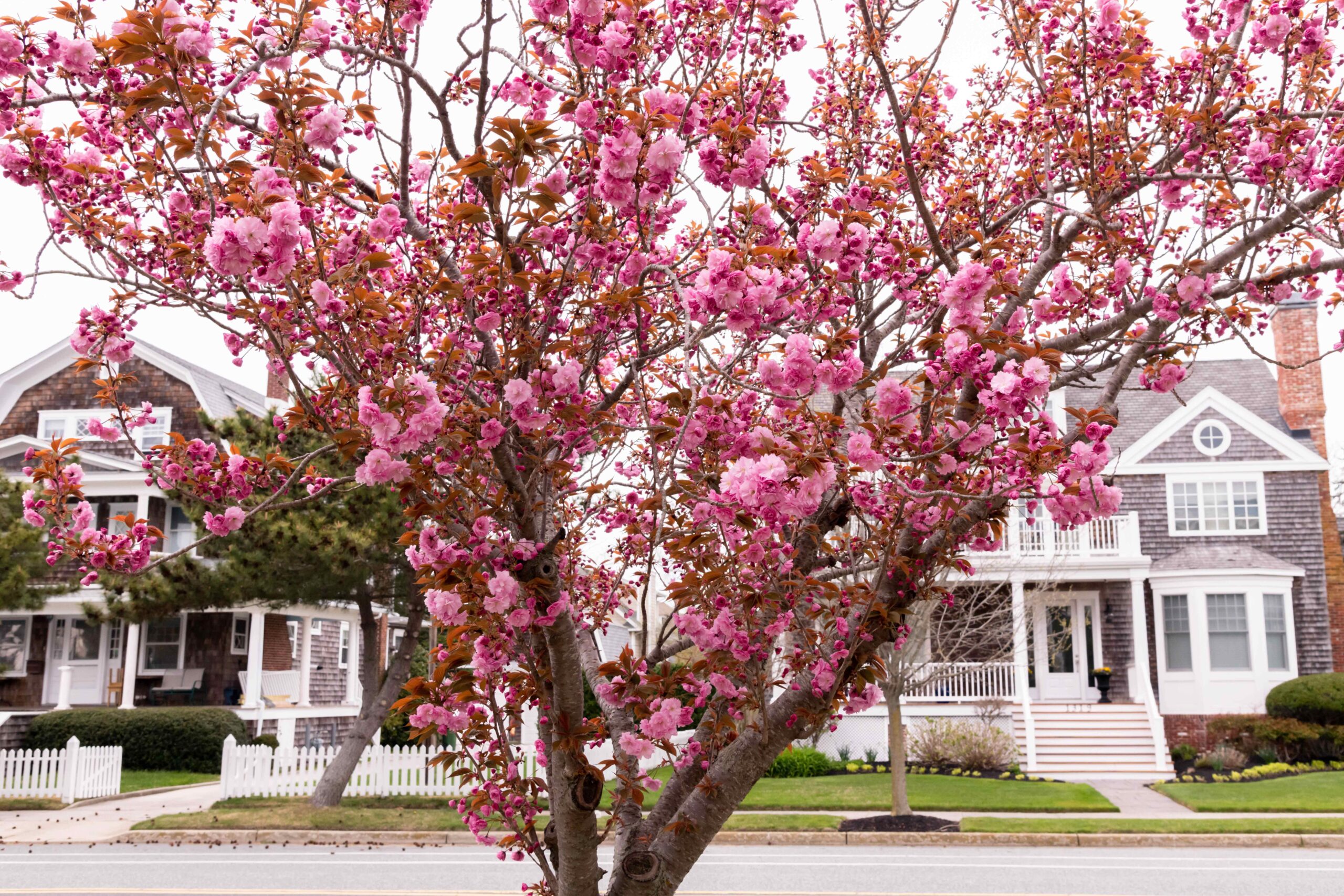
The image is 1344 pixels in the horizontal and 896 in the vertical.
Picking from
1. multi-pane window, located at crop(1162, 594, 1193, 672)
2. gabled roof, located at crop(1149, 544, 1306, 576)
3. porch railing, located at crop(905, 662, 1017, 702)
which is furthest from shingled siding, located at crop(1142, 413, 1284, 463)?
porch railing, located at crop(905, 662, 1017, 702)

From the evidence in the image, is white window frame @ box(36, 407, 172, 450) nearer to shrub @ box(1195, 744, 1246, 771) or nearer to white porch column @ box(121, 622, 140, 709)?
white porch column @ box(121, 622, 140, 709)

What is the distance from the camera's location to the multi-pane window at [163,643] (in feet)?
84.9

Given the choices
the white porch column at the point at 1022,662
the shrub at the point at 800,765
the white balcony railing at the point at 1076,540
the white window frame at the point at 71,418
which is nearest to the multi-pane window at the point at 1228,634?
the white balcony railing at the point at 1076,540

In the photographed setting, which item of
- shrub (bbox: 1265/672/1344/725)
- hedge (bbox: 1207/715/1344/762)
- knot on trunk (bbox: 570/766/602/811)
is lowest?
hedge (bbox: 1207/715/1344/762)

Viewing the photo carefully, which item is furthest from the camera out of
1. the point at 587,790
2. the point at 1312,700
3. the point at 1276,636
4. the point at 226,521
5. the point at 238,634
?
the point at 238,634

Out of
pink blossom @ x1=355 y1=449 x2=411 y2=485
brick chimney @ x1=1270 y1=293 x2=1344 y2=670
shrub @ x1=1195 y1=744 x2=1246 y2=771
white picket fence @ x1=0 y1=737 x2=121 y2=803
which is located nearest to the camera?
pink blossom @ x1=355 y1=449 x2=411 y2=485

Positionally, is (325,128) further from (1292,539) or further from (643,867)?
(1292,539)

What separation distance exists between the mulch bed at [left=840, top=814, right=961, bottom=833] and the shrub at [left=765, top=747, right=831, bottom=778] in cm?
558

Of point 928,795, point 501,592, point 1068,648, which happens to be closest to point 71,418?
point 928,795

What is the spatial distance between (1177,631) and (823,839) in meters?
13.0

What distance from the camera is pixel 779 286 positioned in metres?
3.57

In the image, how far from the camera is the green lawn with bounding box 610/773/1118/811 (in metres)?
15.0

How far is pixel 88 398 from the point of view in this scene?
26.1 metres

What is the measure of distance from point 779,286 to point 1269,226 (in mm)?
1916
